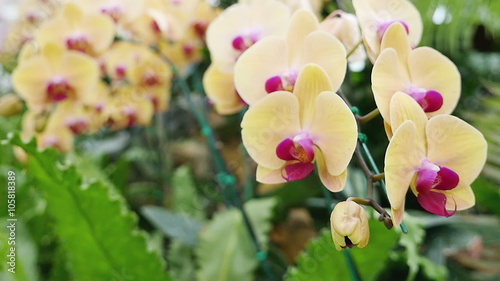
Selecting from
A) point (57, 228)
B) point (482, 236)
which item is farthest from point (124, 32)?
point (482, 236)

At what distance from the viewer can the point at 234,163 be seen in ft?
3.48

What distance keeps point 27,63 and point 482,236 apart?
1.87ft

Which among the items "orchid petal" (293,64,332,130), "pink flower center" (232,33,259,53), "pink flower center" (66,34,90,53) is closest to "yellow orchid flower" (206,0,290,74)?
"pink flower center" (232,33,259,53)

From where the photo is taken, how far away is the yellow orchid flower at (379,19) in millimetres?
301

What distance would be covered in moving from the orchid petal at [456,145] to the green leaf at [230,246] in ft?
1.22

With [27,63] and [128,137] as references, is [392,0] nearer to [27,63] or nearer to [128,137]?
[27,63]

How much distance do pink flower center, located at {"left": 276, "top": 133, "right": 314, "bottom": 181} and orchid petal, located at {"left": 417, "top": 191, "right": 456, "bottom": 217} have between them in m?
0.07

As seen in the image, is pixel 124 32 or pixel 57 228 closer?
pixel 57 228

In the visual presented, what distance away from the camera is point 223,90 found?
42 cm

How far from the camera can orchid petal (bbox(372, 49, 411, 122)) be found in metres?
0.27

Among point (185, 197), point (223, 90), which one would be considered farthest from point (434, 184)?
point (185, 197)

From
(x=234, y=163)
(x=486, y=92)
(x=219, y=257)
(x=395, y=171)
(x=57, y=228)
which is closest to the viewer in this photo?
(x=395, y=171)

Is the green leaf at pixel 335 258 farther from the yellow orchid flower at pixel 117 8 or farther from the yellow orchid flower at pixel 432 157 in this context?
the yellow orchid flower at pixel 117 8

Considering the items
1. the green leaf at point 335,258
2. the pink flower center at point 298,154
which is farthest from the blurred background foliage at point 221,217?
the pink flower center at point 298,154
